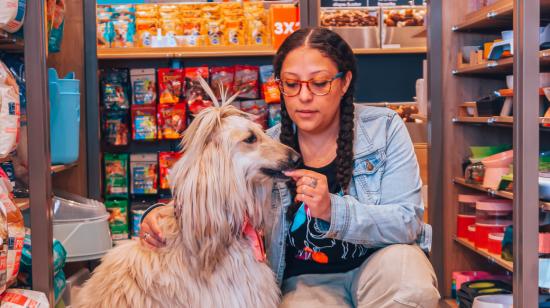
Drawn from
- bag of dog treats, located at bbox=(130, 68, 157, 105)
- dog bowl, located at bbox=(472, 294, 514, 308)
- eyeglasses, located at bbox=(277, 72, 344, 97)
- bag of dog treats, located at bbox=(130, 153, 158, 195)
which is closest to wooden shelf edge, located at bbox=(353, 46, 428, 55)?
bag of dog treats, located at bbox=(130, 68, 157, 105)

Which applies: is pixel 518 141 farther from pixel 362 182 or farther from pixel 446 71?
pixel 446 71

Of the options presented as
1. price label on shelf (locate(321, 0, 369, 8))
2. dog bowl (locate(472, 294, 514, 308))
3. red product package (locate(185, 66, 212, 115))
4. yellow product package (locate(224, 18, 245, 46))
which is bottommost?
dog bowl (locate(472, 294, 514, 308))

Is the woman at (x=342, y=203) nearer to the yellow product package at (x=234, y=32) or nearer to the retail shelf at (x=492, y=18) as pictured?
the retail shelf at (x=492, y=18)

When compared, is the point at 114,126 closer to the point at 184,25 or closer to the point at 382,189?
the point at 184,25

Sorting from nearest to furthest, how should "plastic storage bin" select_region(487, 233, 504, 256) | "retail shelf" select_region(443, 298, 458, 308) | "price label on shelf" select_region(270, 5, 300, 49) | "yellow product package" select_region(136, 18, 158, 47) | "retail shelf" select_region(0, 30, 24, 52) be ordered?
"retail shelf" select_region(0, 30, 24, 52) < "plastic storage bin" select_region(487, 233, 504, 256) < "retail shelf" select_region(443, 298, 458, 308) < "price label on shelf" select_region(270, 5, 300, 49) < "yellow product package" select_region(136, 18, 158, 47)

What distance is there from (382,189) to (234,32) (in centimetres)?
280

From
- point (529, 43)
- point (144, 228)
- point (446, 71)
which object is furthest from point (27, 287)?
point (446, 71)

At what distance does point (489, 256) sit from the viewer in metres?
3.82

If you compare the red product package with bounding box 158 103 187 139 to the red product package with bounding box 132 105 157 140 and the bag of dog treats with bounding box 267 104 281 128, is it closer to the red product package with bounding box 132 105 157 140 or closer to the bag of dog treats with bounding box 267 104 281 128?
the red product package with bounding box 132 105 157 140

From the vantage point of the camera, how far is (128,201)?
5137 millimetres

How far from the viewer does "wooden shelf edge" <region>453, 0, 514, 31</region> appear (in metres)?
3.62

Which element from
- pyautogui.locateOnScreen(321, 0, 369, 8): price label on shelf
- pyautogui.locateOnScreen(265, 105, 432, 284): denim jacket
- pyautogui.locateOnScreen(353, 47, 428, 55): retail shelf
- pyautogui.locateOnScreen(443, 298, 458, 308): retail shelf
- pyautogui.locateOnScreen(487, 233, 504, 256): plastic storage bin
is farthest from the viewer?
pyautogui.locateOnScreen(321, 0, 369, 8): price label on shelf

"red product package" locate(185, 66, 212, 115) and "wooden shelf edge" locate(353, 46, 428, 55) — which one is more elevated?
"wooden shelf edge" locate(353, 46, 428, 55)

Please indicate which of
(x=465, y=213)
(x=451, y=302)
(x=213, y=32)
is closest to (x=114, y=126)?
(x=213, y=32)
